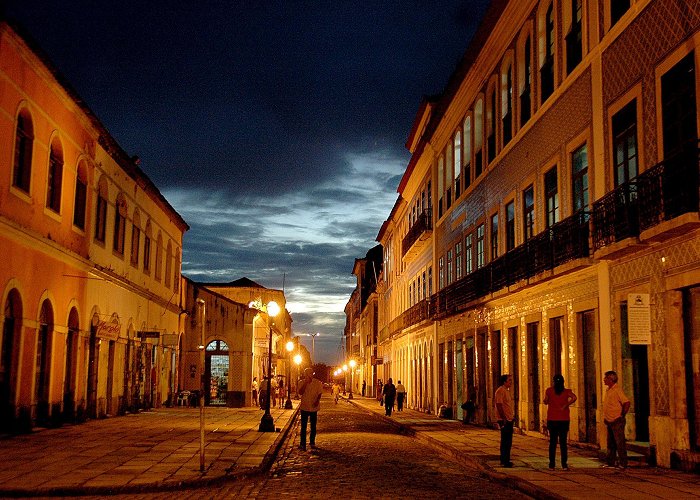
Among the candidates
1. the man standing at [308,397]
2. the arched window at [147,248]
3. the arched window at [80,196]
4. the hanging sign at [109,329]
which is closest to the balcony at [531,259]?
the man standing at [308,397]

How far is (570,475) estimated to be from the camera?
13344 millimetres

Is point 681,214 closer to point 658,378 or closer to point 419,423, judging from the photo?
point 658,378

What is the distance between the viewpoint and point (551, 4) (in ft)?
67.3

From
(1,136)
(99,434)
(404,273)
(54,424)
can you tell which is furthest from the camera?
(404,273)

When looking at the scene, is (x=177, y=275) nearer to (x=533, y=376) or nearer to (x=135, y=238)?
(x=135, y=238)

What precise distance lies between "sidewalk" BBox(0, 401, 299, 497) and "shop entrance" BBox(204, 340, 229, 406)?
54.7ft

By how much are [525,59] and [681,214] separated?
11.3 metres

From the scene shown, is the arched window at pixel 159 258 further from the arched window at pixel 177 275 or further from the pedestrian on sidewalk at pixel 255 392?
the pedestrian on sidewalk at pixel 255 392

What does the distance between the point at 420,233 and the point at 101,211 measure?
1538cm

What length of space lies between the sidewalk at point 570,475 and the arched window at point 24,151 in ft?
36.9

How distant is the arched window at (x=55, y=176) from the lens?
71.6ft

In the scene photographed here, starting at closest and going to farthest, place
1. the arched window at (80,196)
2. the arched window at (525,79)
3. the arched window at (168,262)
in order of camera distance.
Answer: the arched window at (525,79), the arched window at (80,196), the arched window at (168,262)

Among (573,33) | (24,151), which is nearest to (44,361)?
(24,151)

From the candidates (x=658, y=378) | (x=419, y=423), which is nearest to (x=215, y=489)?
(x=658, y=378)
